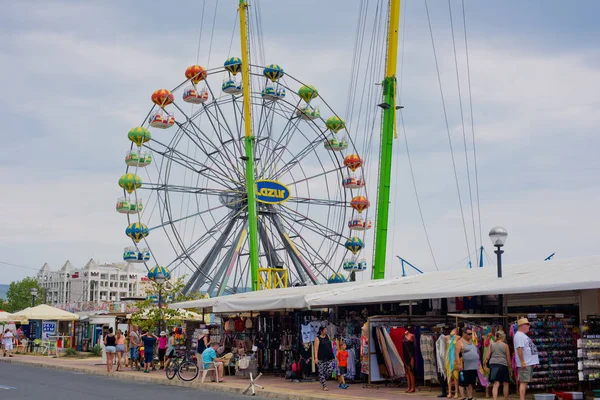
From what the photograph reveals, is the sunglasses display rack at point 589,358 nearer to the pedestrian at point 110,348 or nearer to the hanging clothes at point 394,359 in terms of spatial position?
the hanging clothes at point 394,359

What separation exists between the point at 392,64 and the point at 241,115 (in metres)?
17.0

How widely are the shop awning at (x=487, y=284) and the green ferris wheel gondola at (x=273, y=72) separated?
2487 cm

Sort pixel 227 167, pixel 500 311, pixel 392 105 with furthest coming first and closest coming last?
pixel 227 167 → pixel 392 105 → pixel 500 311

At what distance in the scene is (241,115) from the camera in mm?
44094

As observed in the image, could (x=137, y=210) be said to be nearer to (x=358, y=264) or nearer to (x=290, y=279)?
(x=290, y=279)

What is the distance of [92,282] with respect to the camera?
578 feet

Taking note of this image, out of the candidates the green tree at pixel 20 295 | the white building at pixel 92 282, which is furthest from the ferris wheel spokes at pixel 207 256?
the white building at pixel 92 282

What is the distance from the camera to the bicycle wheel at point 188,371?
74.6ft

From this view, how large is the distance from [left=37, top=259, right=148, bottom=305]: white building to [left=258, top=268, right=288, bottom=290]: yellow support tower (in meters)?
138

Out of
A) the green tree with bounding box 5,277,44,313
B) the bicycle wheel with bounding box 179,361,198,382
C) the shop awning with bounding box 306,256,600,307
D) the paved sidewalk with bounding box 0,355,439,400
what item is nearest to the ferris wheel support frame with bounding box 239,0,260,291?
the bicycle wheel with bounding box 179,361,198,382

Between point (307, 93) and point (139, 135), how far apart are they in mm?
11364

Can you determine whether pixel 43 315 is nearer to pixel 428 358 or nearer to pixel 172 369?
pixel 172 369

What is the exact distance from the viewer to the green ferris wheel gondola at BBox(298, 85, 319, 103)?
46.4m

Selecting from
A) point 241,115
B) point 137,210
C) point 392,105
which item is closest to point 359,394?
point 392,105
